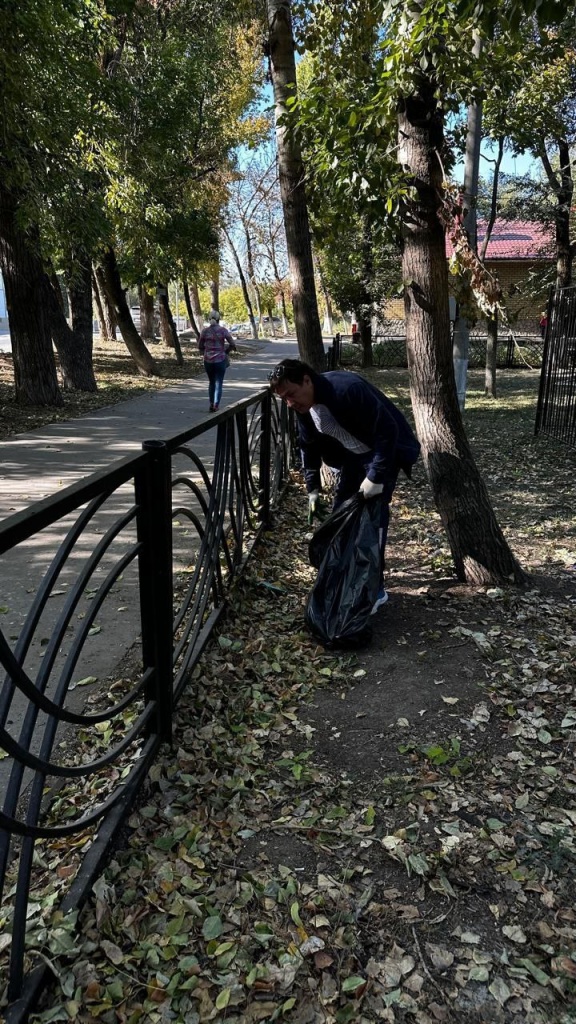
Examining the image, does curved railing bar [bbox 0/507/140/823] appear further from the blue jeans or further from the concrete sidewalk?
the blue jeans

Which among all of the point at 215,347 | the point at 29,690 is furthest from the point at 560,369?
the point at 29,690

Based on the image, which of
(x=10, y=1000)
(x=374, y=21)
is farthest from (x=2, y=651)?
(x=374, y=21)

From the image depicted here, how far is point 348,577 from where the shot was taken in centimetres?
362

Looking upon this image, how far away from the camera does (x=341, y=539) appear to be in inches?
144

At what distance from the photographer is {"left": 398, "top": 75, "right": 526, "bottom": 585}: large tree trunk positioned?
418 centimetres

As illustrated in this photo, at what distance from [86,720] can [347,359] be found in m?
24.9

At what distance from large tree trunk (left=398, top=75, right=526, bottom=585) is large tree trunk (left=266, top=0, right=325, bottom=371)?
183cm

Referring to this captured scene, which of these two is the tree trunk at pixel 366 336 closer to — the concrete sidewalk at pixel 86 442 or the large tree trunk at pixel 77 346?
the concrete sidewalk at pixel 86 442

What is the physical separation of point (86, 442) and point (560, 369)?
6.61 meters

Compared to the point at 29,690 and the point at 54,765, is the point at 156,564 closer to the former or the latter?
the point at 54,765

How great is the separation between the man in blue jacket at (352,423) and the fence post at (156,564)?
4.12ft

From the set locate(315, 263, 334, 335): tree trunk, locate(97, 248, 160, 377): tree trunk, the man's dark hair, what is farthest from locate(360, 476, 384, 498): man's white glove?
locate(315, 263, 334, 335): tree trunk

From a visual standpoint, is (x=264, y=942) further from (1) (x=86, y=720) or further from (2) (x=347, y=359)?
(2) (x=347, y=359)

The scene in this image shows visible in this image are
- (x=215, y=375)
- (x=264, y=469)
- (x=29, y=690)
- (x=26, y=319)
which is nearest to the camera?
(x=29, y=690)
